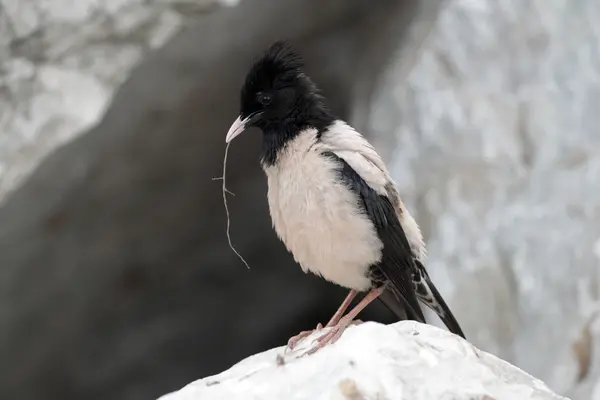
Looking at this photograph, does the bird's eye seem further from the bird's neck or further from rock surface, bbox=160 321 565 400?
rock surface, bbox=160 321 565 400

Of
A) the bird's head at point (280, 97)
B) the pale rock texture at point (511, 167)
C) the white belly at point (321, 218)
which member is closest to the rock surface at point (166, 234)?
the pale rock texture at point (511, 167)

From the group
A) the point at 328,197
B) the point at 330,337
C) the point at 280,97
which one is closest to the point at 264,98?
the point at 280,97

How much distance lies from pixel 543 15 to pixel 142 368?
183cm

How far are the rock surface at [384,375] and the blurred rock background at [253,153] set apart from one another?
70 cm

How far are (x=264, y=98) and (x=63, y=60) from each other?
94 cm

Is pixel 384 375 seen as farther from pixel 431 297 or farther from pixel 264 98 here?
pixel 264 98

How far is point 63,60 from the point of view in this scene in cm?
200

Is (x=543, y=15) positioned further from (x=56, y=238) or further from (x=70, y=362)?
(x=70, y=362)

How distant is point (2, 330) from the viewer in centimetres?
228

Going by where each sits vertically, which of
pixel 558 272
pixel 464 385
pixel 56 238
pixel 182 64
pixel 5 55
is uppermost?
pixel 5 55

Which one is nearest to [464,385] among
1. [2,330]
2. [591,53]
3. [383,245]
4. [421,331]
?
[421,331]

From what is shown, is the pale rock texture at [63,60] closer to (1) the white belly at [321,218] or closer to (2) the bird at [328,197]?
(2) the bird at [328,197]

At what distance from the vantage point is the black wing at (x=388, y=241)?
1228 millimetres

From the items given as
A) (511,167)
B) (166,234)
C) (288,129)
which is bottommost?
(511,167)
